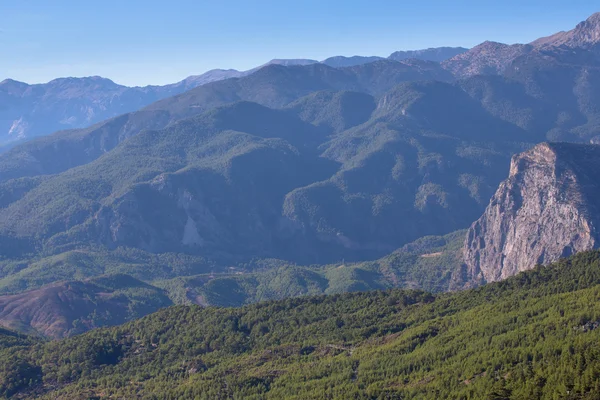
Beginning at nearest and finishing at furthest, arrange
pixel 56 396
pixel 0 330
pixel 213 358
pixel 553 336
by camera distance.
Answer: pixel 553 336, pixel 56 396, pixel 213 358, pixel 0 330

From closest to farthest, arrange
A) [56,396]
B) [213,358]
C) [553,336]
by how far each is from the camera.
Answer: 1. [553,336]
2. [56,396]
3. [213,358]

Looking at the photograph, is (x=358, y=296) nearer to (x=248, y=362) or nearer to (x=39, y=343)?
(x=248, y=362)

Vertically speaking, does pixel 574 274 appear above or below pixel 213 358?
→ above

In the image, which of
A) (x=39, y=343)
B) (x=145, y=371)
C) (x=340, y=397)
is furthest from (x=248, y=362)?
(x=39, y=343)

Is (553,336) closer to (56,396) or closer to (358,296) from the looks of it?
(358,296)

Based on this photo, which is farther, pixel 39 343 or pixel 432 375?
pixel 39 343

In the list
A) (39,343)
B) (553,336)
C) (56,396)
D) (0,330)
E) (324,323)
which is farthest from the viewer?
(0,330)

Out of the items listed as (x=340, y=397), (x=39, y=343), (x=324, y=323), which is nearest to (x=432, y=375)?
(x=340, y=397)
